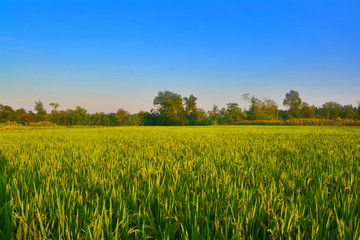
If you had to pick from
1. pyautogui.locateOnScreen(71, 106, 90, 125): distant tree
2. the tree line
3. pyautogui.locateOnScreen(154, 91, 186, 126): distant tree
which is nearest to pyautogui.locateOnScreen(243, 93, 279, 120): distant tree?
the tree line

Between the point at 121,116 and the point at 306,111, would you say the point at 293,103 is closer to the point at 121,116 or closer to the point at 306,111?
the point at 306,111

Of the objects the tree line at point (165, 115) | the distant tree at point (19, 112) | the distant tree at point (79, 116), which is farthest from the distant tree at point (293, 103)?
the distant tree at point (19, 112)

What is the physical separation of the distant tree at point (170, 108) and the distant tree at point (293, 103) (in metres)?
46.5

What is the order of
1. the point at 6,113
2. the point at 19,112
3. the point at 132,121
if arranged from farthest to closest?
the point at 19,112 < the point at 6,113 < the point at 132,121

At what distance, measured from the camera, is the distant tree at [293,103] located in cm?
7094

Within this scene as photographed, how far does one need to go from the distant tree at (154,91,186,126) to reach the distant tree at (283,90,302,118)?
46461 mm

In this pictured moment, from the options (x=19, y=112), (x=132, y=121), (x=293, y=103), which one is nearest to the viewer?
(x=132, y=121)

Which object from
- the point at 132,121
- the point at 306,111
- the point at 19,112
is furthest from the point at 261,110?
the point at 19,112

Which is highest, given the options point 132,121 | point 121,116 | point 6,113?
point 6,113

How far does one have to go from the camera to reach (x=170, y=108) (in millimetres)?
52344

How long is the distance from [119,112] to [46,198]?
160ft

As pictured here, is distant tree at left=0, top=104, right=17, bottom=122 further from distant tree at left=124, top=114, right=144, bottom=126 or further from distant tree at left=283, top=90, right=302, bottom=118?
distant tree at left=283, top=90, right=302, bottom=118

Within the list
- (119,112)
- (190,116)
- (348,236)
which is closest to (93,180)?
(348,236)

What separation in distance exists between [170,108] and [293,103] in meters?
54.8
